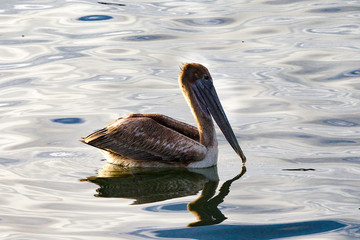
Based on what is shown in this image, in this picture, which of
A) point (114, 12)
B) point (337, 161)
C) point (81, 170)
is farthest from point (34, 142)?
point (114, 12)

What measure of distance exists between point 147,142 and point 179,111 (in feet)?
6.16

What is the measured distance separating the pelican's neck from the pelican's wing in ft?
0.38

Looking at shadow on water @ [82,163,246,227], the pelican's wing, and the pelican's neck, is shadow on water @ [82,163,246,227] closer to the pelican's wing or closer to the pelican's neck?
the pelican's wing

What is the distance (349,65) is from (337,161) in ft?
13.1

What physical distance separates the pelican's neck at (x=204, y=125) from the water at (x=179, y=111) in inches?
11.2

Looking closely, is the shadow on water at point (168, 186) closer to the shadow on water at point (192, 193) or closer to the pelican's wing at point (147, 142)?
the shadow on water at point (192, 193)

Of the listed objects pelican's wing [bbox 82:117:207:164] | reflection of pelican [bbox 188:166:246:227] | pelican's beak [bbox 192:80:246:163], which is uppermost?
pelican's beak [bbox 192:80:246:163]

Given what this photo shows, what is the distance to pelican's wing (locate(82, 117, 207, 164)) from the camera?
8422 mm

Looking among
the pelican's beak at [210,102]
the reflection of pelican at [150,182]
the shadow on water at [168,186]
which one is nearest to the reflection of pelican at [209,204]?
the shadow on water at [168,186]

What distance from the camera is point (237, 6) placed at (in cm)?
1631

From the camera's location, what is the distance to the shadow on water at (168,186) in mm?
7210

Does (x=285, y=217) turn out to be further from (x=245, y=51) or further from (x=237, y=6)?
(x=237, y=6)

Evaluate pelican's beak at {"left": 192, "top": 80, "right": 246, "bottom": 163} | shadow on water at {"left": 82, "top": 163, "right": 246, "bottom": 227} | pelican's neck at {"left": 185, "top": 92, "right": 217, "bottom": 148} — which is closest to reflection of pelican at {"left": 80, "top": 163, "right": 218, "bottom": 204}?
shadow on water at {"left": 82, "top": 163, "right": 246, "bottom": 227}

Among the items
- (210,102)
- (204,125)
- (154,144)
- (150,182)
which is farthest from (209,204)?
(210,102)
